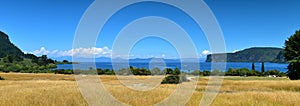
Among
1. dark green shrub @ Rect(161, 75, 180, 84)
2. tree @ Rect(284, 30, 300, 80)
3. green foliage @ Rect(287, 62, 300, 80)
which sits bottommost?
dark green shrub @ Rect(161, 75, 180, 84)

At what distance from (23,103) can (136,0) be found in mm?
6675

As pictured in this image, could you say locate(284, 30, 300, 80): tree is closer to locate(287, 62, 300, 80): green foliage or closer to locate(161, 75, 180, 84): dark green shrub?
locate(287, 62, 300, 80): green foliage

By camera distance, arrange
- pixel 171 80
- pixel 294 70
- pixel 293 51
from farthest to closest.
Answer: pixel 171 80 < pixel 294 70 < pixel 293 51

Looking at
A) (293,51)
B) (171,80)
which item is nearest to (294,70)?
(293,51)

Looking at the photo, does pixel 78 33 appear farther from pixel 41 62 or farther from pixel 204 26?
pixel 41 62

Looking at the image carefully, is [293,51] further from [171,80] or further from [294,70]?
[171,80]

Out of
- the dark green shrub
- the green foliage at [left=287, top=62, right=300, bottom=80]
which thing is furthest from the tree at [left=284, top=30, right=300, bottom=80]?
the dark green shrub

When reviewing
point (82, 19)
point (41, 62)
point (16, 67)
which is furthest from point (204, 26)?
point (41, 62)

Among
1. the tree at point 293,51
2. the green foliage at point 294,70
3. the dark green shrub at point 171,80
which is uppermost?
the tree at point 293,51

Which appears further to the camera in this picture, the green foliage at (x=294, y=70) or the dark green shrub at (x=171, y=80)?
the dark green shrub at (x=171, y=80)

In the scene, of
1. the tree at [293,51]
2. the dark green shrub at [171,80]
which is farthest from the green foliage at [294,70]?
the dark green shrub at [171,80]

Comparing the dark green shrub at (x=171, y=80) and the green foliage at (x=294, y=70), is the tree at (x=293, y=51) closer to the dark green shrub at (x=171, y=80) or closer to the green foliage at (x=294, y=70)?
the green foliage at (x=294, y=70)

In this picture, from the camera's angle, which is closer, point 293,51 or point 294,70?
point 293,51

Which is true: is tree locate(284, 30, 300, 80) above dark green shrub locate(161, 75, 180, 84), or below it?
above
